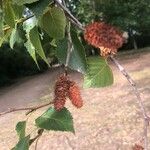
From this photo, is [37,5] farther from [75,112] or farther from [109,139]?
[75,112]

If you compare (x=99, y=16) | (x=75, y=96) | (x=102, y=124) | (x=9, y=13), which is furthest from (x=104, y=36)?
(x=99, y=16)

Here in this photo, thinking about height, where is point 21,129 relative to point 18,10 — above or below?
below

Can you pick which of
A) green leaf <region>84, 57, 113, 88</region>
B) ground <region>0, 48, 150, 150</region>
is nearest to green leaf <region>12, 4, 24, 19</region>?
green leaf <region>84, 57, 113, 88</region>

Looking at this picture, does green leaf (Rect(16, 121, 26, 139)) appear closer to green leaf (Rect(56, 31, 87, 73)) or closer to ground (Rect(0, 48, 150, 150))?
green leaf (Rect(56, 31, 87, 73))

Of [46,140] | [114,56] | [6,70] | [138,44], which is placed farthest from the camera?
[138,44]

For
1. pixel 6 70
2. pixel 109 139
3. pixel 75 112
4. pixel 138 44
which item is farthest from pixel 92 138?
pixel 138 44

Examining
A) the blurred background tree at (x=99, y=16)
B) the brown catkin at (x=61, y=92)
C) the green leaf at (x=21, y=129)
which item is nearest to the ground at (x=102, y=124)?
the green leaf at (x=21, y=129)

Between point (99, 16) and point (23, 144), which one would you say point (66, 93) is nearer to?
point (23, 144)
